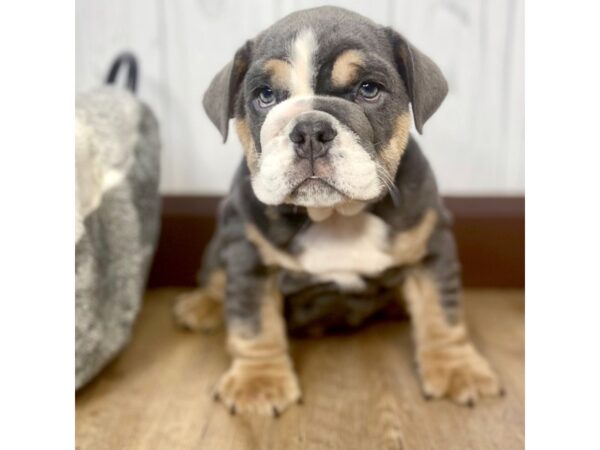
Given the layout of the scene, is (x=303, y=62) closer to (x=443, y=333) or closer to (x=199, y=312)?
(x=443, y=333)

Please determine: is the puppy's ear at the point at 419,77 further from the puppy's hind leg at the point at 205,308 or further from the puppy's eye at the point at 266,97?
the puppy's hind leg at the point at 205,308

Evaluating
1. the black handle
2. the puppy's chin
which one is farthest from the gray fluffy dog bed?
the puppy's chin

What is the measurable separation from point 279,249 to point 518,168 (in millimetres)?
408

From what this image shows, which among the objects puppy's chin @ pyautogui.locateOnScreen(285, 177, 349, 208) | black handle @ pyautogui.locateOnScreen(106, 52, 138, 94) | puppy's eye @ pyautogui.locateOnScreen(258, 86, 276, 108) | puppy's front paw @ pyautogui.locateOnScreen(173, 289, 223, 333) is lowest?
puppy's front paw @ pyautogui.locateOnScreen(173, 289, 223, 333)

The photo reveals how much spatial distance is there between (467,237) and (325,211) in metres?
0.44

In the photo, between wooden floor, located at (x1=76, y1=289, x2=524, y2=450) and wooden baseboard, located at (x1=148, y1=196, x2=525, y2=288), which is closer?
wooden floor, located at (x1=76, y1=289, x2=524, y2=450)

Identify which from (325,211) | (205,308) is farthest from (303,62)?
(205,308)

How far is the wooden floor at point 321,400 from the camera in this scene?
43.6 inches

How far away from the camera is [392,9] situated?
3.35 feet

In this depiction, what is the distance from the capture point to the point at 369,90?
0.98m

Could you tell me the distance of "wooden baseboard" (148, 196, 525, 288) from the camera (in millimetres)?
1396

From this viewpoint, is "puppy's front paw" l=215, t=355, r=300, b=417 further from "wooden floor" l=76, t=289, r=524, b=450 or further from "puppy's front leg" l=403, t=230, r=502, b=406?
"puppy's front leg" l=403, t=230, r=502, b=406
